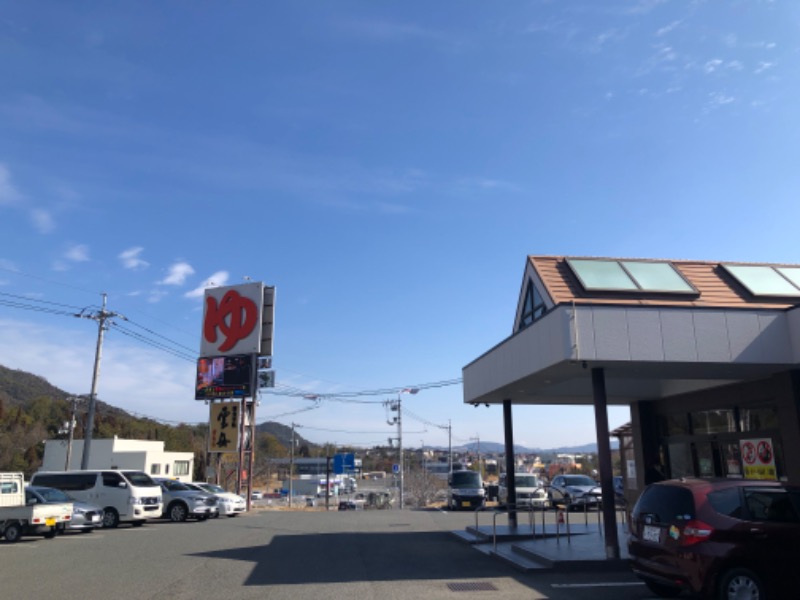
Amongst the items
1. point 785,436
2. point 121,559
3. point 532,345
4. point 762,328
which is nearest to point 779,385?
point 785,436

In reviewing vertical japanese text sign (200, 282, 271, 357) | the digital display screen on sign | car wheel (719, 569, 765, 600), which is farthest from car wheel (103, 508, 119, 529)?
car wheel (719, 569, 765, 600)

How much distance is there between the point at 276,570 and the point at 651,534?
6.47 meters

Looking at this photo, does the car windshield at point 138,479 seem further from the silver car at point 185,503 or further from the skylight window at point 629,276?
the skylight window at point 629,276

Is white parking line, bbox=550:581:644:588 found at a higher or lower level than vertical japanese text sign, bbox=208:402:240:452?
lower

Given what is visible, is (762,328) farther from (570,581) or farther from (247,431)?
(247,431)

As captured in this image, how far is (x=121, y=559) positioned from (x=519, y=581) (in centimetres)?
799

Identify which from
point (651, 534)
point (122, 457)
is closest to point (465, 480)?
point (651, 534)

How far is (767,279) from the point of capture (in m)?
14.9

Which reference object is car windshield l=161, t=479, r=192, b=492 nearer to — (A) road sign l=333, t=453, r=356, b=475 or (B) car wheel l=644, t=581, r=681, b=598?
(B) car wheel l=644, t=581, r=681, b=598

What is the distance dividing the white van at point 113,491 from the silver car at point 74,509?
4.44 ft

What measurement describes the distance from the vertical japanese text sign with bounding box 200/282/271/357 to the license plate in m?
25.2

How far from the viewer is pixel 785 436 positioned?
12.2 meters

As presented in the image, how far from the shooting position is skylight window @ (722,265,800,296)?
1410cm

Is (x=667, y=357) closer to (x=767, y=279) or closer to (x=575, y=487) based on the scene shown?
(x=767, y=279)
